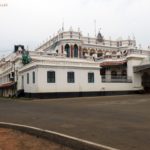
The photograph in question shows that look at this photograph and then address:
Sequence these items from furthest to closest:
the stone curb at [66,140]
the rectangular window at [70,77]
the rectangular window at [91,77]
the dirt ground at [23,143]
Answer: the rectangular window at [91,77], the rectangular window at [70,77], the dirt ground at [23,143], the stone curb at [66,140]

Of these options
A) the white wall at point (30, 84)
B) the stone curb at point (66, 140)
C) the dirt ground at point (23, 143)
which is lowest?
the dirt ground at point (23, 143)

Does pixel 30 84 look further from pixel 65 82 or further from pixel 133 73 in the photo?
pixel 133 73

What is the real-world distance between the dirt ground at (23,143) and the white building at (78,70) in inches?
940

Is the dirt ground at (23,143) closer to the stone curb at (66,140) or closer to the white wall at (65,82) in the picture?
the stone curb at (66,140)

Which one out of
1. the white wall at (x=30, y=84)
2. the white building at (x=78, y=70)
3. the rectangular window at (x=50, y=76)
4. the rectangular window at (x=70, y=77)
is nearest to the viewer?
the white wall at (x=30, y=84)

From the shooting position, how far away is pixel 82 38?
48.6 meters

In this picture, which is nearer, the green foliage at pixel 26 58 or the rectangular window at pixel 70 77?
the rectangular window at pixel 70 77

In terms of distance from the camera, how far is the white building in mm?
33781

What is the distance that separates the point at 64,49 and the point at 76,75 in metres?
11.9

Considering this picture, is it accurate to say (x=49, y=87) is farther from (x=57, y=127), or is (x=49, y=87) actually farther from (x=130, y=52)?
(x=57, y=127)

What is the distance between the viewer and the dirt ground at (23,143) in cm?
726

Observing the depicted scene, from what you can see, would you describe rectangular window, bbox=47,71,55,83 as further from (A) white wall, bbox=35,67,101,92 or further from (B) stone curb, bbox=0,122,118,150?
(B) stone curb, bbox=0,122,118,150

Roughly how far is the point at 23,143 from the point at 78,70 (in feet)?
93.1

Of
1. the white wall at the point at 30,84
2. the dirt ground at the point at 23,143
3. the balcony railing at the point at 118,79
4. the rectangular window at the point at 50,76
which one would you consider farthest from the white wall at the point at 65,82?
the dirt ground at the point at 23,143
